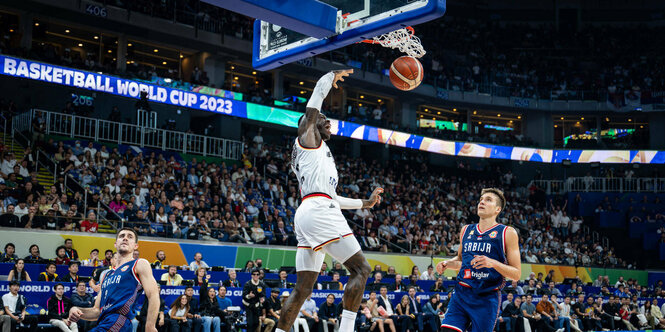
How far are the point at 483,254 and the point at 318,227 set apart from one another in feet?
4.98

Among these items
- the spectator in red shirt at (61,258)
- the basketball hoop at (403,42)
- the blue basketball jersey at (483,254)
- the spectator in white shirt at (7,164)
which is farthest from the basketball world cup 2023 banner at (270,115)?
the blue basketball jersey at (483,254)

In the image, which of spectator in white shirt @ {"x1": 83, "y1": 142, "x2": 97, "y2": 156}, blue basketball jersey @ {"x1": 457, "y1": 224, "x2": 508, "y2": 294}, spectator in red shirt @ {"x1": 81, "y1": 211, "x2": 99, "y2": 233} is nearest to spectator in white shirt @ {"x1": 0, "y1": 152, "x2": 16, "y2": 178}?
spectator in white shirt @ {"x1": 83, "y1": 142, "x2": 97, "y2": 156}

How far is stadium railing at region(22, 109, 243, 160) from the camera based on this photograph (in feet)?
72.3

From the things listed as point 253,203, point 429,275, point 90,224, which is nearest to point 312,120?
point 90,224

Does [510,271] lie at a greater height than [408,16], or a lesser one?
lesser

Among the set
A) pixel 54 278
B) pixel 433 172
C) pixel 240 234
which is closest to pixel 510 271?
pixel 54 278

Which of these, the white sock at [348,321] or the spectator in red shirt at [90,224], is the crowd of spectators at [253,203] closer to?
the spectator in red shirt at [90,224]

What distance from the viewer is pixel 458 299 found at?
6.07 meters

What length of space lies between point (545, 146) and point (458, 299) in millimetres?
35274

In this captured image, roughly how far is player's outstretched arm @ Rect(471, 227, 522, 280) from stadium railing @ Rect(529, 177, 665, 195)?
33.5 metres

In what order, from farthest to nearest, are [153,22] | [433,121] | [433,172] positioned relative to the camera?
[433,121] < [433,172] < [153,22]

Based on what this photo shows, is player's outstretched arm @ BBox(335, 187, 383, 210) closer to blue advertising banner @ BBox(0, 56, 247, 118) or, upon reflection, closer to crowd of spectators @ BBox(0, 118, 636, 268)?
crowd of spectators @ BBox(0, 118, 636, 268)

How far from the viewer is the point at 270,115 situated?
1095 inches

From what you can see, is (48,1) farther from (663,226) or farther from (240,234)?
(663,226)
